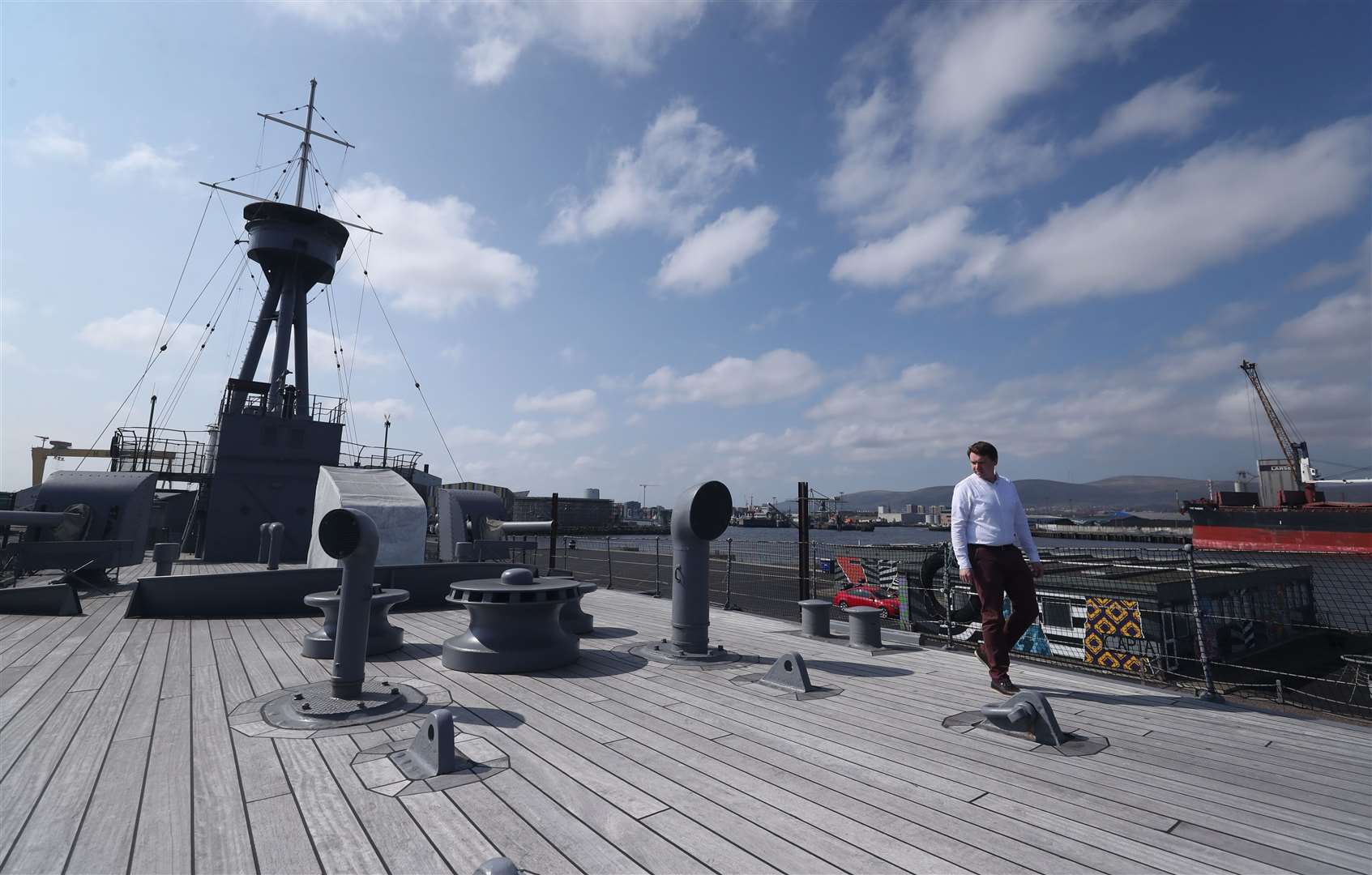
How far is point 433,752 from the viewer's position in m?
2.96

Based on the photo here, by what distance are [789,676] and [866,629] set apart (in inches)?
77.2

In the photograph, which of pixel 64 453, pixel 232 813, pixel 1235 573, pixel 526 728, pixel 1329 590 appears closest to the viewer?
pixel 232 813

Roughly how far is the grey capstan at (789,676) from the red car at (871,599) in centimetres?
1067

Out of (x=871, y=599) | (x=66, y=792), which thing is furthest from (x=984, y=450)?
(x=871, y=599)

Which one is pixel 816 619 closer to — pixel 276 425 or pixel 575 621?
pixel 575 621

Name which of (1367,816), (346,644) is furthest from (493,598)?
(1367,816)

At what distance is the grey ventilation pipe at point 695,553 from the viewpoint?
5527mm

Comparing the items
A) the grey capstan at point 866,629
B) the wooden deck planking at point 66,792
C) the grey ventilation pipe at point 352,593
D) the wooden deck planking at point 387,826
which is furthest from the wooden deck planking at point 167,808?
the grey capstan at point 866,629

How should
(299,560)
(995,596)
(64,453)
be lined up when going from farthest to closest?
(64,453) < (299,560) < (995,596)

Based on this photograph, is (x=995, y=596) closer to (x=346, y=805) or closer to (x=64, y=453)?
(x=346, y=805)

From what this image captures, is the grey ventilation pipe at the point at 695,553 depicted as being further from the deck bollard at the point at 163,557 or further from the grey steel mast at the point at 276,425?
the grey steel mast at the point at 276,425

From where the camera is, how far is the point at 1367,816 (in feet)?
8.30

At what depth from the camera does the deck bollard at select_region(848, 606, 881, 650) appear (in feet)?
20.6

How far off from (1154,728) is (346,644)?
202 inches
